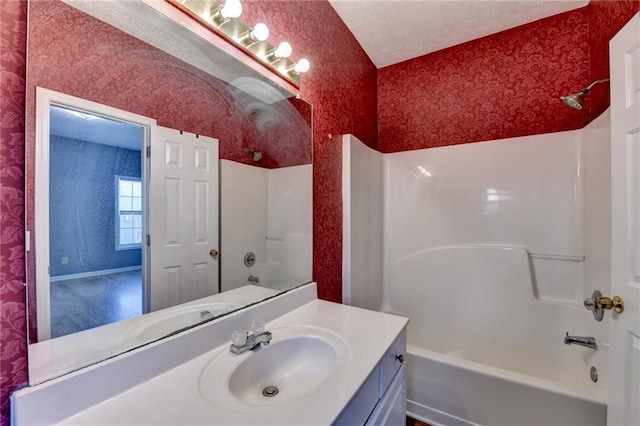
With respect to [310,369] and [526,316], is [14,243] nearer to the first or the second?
[310,369]

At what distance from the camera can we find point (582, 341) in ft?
5.11

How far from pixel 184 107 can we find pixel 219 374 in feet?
2.77

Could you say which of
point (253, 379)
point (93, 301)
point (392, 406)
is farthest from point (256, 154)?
point (392, 406)

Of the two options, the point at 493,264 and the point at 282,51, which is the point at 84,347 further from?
the point at 493,264

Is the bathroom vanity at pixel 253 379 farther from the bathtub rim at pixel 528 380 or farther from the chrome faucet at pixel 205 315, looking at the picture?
the bathtub rim at pixel 528 380

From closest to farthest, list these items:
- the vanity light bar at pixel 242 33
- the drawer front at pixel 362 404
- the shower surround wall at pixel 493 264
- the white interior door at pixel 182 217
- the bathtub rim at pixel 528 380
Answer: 1. the drawer front at pixel 362 404
2. the white interior door at pixel 182 217
3. the vanity light bar at pixel 242 33
4. the bathtub rim at pixel 528 380
5. the shower surround wall at pixel 493 264

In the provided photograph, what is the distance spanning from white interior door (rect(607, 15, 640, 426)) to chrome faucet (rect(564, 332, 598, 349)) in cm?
62

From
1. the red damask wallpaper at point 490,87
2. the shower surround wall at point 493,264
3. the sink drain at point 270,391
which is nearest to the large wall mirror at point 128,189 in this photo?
the sink drain at point 270,391

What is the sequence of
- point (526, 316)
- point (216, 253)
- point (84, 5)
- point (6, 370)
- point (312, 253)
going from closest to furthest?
point (6, 370) → point (84, 5) → point (216, 253) → point (312, 253) → point (526, 316)

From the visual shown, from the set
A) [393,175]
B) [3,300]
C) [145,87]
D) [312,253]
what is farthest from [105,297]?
[393,175]

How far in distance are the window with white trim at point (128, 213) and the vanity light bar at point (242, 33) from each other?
0.61 m

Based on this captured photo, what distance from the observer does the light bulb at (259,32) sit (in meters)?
1.08

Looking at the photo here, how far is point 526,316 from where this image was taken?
183 centimetres

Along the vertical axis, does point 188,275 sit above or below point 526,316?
above
